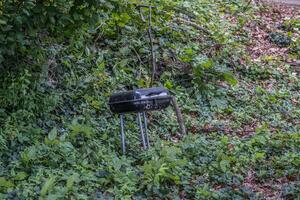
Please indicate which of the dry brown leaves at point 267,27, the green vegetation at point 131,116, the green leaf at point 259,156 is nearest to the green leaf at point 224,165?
the green vegetation at point 131,116

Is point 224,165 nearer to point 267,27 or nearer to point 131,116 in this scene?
point 131,116

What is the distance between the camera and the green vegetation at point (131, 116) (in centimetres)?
536

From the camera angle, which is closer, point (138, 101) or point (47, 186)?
point (47, 186)

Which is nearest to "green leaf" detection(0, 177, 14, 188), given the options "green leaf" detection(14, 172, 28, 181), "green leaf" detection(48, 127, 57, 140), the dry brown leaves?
"green leaf" detection(14, 172, 28, 181)

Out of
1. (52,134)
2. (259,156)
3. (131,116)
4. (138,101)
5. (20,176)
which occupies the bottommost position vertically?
(259,156)

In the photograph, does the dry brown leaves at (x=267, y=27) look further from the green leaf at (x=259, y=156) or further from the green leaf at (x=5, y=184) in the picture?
the green leaf at (x=5, y=184)

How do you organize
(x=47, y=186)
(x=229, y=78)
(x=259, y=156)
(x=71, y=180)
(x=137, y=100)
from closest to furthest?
1. (x=47, y=186)
2. (x=71, y=180)
3. (x=137, y=100)
4. (x=259, y=156)
5. (x=229, y=78)

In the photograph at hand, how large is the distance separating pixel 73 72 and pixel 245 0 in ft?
20.9

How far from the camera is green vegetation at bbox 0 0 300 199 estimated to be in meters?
5.36

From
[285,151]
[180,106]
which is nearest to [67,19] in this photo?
[180,106]

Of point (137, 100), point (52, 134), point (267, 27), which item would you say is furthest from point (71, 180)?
point (267, 27)

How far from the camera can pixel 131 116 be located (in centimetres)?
720

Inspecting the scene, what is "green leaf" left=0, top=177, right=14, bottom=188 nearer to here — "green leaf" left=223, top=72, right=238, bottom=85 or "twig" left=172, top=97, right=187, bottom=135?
"twig" left=172, top=97, right=187, bottom=135

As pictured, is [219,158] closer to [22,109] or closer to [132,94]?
[132,94]
